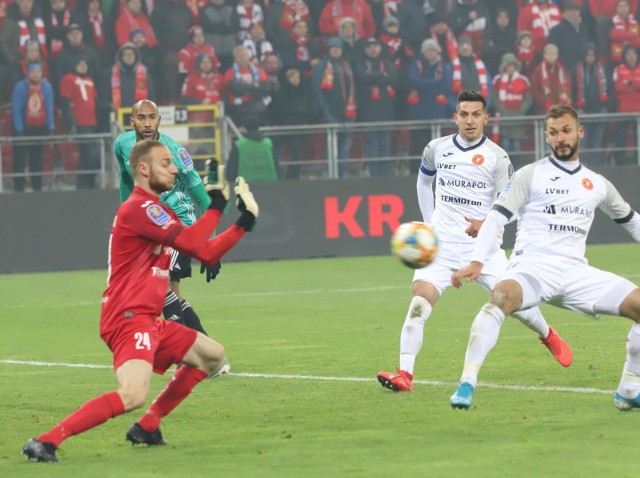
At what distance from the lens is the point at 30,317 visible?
1548 cm

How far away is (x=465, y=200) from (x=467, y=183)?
127 millimetres

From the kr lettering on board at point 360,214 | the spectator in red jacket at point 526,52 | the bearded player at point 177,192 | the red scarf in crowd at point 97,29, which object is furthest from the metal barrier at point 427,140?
the bearded player at point 177,192

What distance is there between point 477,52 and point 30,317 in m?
11.2

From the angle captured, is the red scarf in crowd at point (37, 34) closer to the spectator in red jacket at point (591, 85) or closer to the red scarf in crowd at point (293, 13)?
the red scarf in crowd at point (293, 13)

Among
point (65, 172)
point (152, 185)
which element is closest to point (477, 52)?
point (65, 172)

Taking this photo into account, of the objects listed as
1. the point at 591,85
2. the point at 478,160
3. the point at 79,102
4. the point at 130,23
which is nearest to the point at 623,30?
the point at 591,85

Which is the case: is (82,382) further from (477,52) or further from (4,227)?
(477,52)

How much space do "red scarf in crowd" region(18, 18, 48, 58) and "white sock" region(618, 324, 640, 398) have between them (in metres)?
15.5

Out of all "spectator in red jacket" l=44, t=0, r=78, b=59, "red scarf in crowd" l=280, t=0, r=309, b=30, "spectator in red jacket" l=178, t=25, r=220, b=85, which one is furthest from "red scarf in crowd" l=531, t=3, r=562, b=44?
"spectator in red jacket" l=44, t=0, r=78, b=59

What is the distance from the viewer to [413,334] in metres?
9.63

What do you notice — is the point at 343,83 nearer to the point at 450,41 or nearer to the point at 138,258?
the point at 450,41

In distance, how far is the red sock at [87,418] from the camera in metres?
7.04

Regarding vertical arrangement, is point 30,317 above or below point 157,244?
below

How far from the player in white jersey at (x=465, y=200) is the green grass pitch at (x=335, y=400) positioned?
44cm
